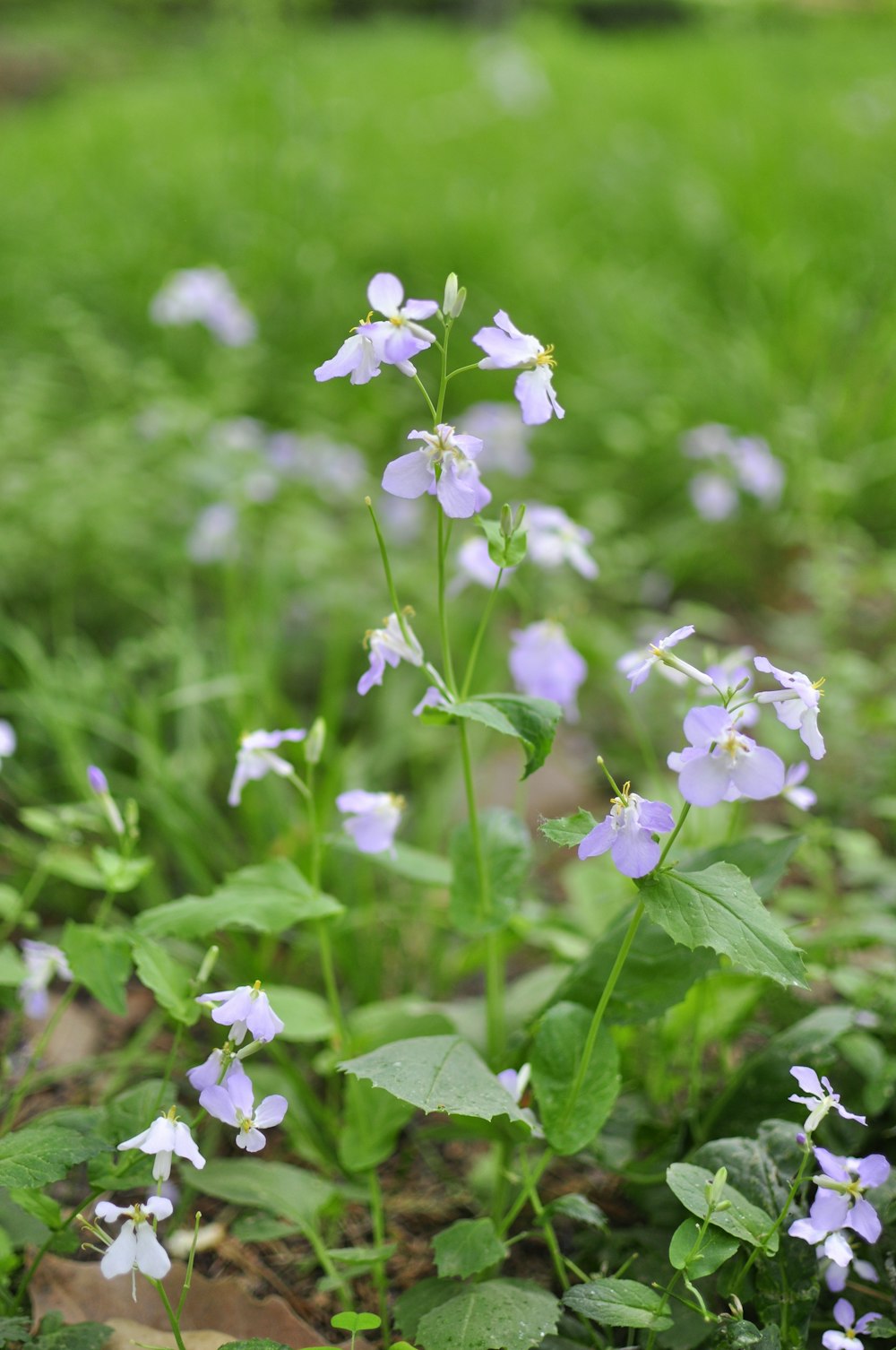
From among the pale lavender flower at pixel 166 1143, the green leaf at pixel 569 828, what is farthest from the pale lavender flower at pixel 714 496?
the pale lavender flower at pixel 166 1143

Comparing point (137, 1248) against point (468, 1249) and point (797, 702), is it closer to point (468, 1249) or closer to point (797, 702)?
point (468, 1249)

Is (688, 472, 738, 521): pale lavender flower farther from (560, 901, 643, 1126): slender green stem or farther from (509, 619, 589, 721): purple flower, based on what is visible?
(560, 901, 643, 1126): slender green stem

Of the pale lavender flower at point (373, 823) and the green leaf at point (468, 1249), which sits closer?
the green leaf at point (468, 1249)

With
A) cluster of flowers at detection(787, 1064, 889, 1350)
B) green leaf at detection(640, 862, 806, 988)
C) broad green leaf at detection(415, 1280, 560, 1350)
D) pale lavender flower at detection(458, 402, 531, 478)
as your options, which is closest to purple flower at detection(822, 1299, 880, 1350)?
cluster of flowers at detection(787, 1064, 889, 1350)

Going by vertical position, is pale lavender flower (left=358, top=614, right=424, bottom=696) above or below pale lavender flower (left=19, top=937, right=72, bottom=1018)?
above

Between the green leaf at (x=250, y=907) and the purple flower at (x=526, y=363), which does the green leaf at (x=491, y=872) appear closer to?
the green leaf at (x=250, y=907)

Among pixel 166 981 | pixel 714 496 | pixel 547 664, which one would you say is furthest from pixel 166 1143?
pixel 714 496
